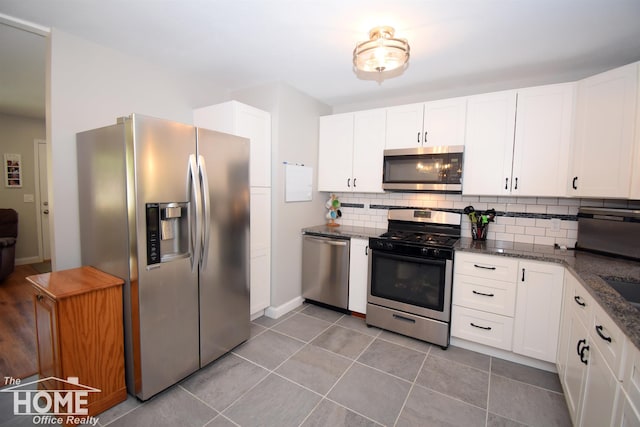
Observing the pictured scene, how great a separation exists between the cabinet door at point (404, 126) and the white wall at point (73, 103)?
7.88 ft

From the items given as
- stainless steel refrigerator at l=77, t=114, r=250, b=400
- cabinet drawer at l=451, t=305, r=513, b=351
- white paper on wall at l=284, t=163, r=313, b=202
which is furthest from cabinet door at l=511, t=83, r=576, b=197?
stainless steel refrigerator at l=77, t=114, r=250, b=400

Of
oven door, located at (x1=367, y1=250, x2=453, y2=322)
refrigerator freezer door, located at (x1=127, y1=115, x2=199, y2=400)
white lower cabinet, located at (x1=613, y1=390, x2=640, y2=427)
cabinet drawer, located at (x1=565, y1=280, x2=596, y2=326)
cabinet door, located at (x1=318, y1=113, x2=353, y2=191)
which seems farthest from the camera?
cabinet door, located at (x1=318, y1=113, x2=353, y2=191)

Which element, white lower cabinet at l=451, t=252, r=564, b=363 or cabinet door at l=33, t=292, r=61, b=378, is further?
white lower cabinet at l=451, t=252, r=564, b=363

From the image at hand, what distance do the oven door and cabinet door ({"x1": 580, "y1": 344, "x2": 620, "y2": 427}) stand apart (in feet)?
3.59

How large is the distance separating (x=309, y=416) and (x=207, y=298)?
1.05 meters

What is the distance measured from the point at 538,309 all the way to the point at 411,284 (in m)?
0.96

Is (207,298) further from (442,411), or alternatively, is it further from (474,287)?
(474,287)

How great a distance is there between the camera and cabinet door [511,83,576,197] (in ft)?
7.58

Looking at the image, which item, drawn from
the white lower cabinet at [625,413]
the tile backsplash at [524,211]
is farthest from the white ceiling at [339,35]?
the white lower cabinet at [625,413]

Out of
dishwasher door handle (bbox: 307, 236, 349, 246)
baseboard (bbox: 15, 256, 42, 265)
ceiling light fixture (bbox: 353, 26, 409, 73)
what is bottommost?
baseboard (bbox: 15, 256, 42, 265)

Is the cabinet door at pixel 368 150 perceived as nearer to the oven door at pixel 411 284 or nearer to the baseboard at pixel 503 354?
the oven door at pixel 411 284

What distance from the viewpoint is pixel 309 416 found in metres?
1.75

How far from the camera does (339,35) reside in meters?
2.03

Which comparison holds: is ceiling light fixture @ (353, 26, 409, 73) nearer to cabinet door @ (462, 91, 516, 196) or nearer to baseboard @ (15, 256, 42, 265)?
cabinet door @ (462, 91, 516, 196)
